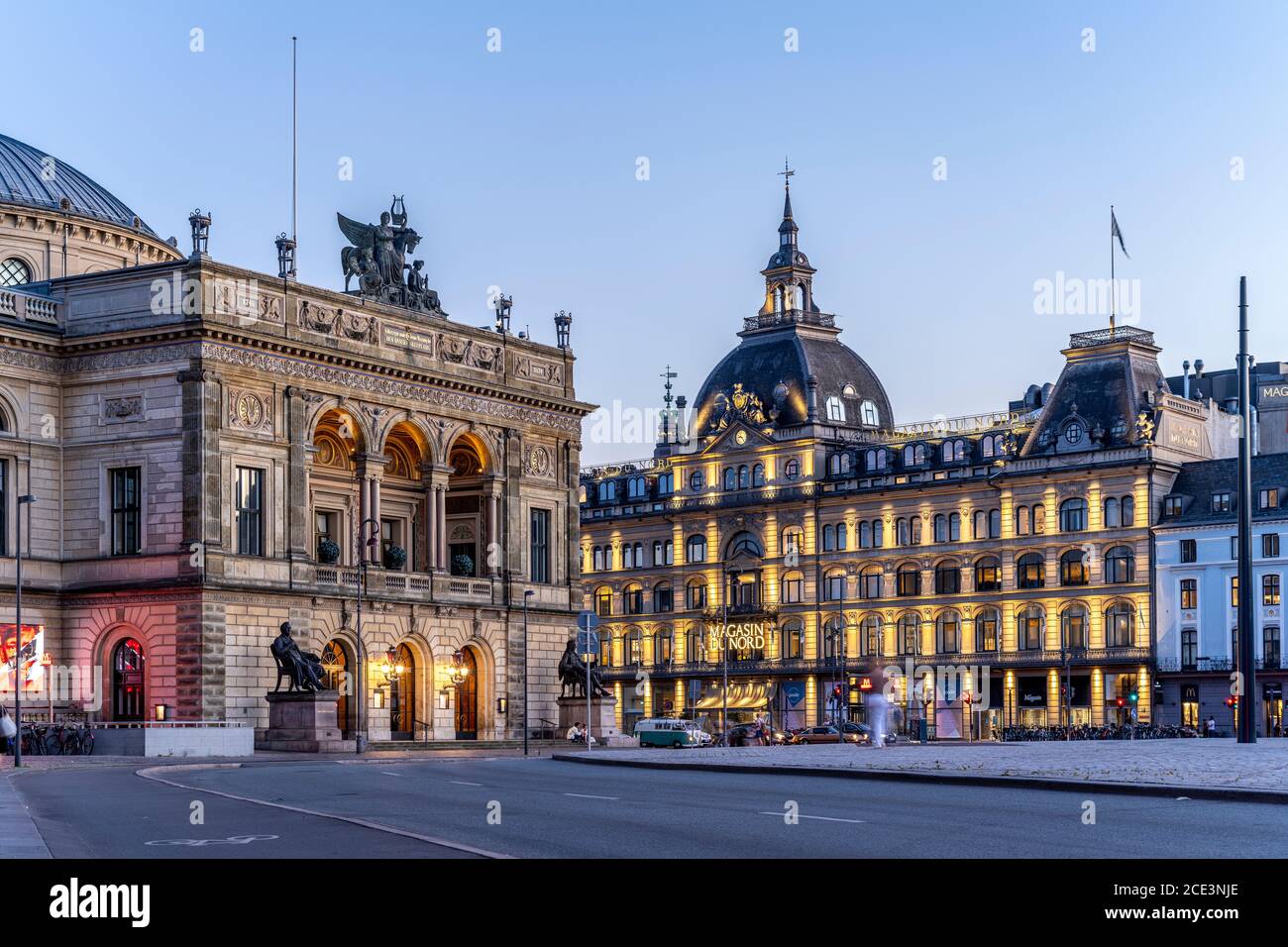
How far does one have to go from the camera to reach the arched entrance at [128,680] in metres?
72.6

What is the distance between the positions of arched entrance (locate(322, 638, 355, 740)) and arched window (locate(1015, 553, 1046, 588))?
187 feet

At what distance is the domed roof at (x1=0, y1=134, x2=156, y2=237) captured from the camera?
281 feet

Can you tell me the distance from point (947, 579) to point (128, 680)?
68.3m

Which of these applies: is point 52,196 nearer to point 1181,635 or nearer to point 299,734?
point 299,734

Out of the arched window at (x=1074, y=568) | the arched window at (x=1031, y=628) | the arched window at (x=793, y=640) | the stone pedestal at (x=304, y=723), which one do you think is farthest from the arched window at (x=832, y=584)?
the stone pedestal at (x=304, y=723)

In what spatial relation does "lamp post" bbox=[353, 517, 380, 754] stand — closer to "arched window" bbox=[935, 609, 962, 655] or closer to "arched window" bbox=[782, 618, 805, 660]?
"arched window" bbox=[935, 609, 962, 655]

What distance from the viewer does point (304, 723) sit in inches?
2677

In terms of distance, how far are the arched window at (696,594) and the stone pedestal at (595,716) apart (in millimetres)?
58785

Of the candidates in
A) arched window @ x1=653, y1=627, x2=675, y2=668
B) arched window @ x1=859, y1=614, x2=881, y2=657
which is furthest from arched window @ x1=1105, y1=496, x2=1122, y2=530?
arched window @ x1=653, y1=627, x2=675, y2=668

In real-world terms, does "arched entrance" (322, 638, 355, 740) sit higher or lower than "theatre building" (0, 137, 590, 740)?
lower

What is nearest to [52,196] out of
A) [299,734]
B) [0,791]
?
[299,734]

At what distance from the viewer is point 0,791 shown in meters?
35.8

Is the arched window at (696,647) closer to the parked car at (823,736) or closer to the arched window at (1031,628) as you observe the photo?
the arched window at (1031,628)

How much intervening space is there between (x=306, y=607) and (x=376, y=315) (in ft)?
42.2
